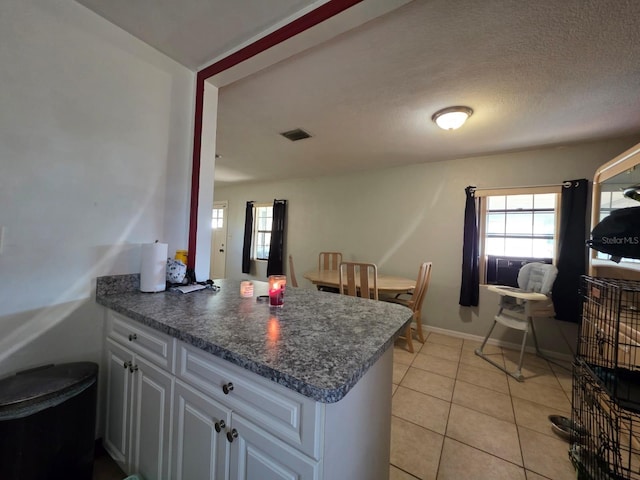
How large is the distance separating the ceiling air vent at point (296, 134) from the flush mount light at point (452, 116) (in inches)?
50.4

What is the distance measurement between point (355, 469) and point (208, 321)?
0.72 m

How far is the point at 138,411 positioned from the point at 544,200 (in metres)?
4.06

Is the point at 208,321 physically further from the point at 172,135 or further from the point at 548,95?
the point at 548,95

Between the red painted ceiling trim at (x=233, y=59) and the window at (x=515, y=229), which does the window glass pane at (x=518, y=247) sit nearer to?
the window at (x=515, y=229)

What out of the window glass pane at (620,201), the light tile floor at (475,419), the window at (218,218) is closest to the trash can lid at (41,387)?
the light tile floor at (475,419)

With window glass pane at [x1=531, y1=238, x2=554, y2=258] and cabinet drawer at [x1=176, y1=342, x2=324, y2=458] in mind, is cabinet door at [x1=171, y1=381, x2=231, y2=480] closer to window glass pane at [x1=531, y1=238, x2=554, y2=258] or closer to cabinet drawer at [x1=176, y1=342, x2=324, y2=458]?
cabinet drawer at [x1=176, y1=342, x2=324, y2=458]

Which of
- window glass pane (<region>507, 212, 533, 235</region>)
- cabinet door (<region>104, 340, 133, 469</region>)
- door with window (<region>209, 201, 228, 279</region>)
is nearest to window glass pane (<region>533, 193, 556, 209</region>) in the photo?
window glass pane (<region>507, 212, 533, 235</region>)

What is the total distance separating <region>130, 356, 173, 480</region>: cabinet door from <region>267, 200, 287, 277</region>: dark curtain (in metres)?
3.80

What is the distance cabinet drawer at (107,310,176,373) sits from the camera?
3.29 ft

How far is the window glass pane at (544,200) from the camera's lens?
2930 mm

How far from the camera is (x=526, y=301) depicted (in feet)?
7.73

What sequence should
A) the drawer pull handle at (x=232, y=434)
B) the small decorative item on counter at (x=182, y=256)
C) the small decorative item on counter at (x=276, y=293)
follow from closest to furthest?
1. the drawer pull handle at (x=232, y=434)
2. the small decorative item on counter at (x=276, y=293)
3. the small decorative item on counter at (x=182, y=256)

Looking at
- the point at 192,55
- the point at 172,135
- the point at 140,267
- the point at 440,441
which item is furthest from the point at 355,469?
the point at 192,55

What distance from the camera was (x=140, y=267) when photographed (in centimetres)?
150
